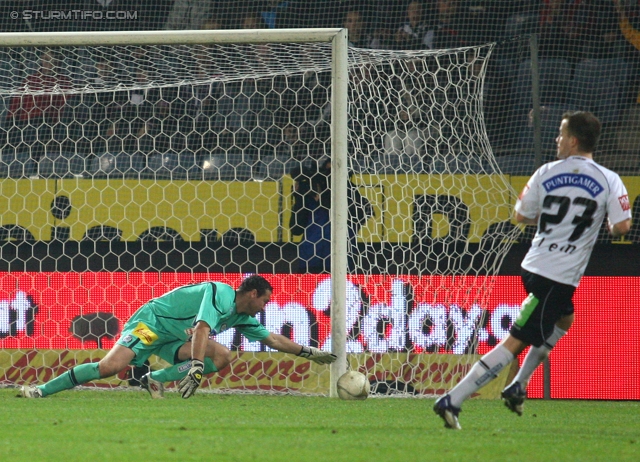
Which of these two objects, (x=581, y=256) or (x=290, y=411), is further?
(x=290, y=411)

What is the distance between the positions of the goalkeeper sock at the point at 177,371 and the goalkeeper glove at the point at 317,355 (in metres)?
0.59

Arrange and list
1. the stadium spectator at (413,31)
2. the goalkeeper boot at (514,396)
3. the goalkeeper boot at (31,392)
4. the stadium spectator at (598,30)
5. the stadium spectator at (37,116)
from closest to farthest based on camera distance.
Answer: the goalkeeper boot at (514,396) → the goalkeeper boot at (31,392) → the stadium spectator at (37,116) → the stadium spectator at (598,30) → the stadium spectator at (413,31)

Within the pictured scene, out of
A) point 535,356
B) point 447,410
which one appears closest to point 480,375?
point 447,410

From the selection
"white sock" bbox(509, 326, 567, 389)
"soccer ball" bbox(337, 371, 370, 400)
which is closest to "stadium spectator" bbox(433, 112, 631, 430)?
"white sock" bbox(509, 326, 567, 389)

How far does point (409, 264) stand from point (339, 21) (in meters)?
4.48

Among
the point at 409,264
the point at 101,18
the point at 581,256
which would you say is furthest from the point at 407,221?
the point at 101,18

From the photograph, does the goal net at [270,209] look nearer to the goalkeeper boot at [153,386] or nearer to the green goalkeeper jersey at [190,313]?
the green goalkeeper jersey at [190,313]

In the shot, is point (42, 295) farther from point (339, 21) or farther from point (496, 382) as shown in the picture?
point (339, 21)

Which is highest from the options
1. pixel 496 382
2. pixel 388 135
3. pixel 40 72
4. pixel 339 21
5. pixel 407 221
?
pixel 339 21

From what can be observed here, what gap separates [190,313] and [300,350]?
29.6 inches

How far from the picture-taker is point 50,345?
7.64 meters

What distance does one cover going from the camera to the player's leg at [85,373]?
20.6 feet

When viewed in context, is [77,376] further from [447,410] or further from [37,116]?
[37,116]

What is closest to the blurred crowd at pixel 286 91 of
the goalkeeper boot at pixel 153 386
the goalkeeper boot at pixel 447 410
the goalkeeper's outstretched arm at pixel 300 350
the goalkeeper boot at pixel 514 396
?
the goalkeeper's outstretched arm at pixel 300 350
